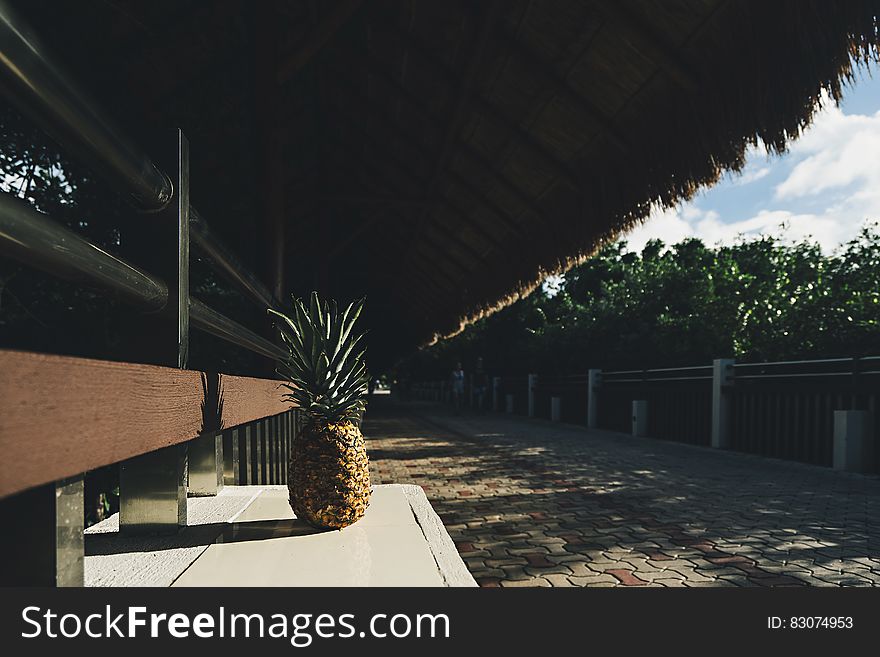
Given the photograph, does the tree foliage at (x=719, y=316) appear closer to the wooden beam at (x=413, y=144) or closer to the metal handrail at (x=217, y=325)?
the wooden beam at (x=413, y=144)

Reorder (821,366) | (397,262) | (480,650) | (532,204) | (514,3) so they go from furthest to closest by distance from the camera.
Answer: (397,262) → (821,366) → (532,204) → (514,3) → (480,650)

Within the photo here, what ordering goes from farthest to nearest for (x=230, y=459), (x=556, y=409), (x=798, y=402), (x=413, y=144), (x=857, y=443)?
(x=556, y=409), (x=798, y=402), (x=857, y=443), (x=413, y=144), (x=230, y=459)

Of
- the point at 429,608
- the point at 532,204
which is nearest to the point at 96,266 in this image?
the point at 429,608

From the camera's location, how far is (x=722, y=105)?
4203 millimetres

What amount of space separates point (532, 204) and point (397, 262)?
7.83 m

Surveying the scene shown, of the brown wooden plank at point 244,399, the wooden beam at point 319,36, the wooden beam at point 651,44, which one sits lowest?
the brown wooden plank at point 244,399

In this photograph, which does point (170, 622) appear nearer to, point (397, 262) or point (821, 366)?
point (821, 366)

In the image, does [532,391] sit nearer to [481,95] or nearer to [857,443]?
[857,443]

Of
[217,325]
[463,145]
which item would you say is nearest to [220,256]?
[217,325]

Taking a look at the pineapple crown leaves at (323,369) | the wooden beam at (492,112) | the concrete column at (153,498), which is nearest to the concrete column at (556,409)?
the wooden beam at (492,112)

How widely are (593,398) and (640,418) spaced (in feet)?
10.3

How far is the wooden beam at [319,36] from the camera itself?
5.03 m

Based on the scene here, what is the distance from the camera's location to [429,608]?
1611 mm

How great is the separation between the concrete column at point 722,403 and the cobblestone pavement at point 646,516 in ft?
3.62
